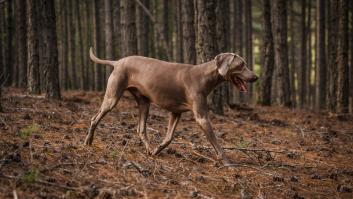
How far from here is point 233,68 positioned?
7.28 metres

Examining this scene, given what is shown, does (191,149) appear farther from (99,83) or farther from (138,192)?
(99,83)

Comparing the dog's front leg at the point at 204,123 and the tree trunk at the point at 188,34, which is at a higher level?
the tree trunk at the point at 188,34

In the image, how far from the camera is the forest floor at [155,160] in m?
5.52

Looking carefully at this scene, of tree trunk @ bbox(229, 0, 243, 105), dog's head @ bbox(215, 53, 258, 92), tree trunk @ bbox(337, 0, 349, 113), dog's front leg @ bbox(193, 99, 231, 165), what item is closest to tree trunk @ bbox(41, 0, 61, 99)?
dog's front leg @ bbox(193, 99, 231, 165)

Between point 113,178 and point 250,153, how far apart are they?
3.51 meters

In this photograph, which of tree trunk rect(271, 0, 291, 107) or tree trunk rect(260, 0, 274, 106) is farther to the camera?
tree trunk rect(271, 0, 291, 107)

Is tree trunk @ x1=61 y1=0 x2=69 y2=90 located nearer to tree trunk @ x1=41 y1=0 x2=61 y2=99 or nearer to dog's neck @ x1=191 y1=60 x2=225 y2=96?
tree trunk @ x1=41 y1=0 x2=61 y2=99

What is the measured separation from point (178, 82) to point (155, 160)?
129 centimetres

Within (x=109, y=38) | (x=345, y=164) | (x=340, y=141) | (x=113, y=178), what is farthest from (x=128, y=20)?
(x=113, y=178)

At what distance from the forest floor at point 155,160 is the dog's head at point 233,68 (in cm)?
135

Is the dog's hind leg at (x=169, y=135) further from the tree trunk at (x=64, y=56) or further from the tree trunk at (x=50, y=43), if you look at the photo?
the tree trunk at (x=64, y=56)

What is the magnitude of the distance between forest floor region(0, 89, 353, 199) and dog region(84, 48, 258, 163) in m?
0.59

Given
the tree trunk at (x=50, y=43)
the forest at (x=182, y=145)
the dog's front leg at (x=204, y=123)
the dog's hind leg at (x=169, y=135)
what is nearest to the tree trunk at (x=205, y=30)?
the forest at (x=182, y=145)

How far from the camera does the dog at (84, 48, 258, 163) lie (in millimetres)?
7281
